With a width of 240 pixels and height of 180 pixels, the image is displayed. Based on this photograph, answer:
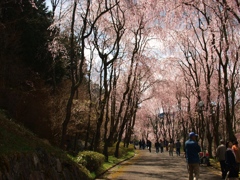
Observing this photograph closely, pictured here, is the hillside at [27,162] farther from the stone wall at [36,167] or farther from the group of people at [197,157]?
the group of people at [197,157]

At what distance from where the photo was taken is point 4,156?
6312 millimetres

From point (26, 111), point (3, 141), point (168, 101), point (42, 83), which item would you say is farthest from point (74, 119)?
point (168, 101)

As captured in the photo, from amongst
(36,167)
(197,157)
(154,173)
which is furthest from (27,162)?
(154,173)

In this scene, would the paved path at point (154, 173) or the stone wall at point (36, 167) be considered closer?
the stone wall at point (36, 167)

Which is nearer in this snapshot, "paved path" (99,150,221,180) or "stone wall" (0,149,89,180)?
"stone wall" (0,149,89,180)

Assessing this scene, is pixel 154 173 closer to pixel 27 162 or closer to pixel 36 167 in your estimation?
pixel 36 167

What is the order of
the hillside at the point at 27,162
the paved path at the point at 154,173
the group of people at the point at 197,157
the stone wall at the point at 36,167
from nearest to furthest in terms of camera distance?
the stone wall at the point at 36,167
the hillside at the point at 27,162
the group of people at the point at 197,157
the paved path at the point at 154,173

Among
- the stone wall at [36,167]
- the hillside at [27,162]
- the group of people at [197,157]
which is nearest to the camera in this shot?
the stone wall at [36,167]

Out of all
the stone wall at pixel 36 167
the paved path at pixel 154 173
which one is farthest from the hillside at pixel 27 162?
the paved path at pixel 154 173

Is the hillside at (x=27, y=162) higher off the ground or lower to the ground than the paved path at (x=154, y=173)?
higher

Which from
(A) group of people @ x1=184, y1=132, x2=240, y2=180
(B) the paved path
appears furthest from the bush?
(A) group of people @ x1=184, y1=132, x2=240, y2=180

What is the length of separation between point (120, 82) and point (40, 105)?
19367 mm

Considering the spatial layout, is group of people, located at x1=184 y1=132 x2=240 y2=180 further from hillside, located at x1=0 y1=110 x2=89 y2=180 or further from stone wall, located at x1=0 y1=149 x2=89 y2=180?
hillside, located at x1=0 y1=110 x2=89 y2=180

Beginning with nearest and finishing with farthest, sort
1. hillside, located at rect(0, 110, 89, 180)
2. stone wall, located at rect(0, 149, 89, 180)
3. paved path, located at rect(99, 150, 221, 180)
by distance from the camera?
stone wall, located at rect(0, 149, 89, 180)
hillside, located at rect(0, 110, 89, 180)
paved path, located at rect(99, 150, 221, 180)
